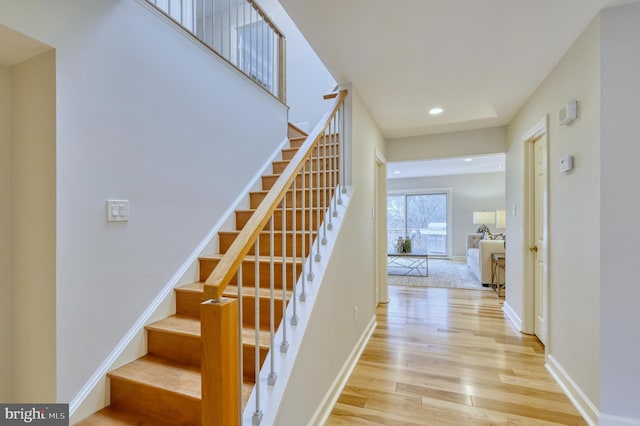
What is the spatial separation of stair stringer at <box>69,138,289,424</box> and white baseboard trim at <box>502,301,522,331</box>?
10.3 feet

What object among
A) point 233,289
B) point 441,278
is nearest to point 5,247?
point 233,289

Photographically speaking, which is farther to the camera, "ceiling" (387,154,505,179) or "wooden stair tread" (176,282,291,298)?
"ceiling" (387,154,505,179)

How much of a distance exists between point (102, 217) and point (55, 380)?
827 millimetres

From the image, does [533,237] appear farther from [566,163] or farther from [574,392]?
[574,392]

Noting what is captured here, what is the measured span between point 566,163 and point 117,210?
112 inches

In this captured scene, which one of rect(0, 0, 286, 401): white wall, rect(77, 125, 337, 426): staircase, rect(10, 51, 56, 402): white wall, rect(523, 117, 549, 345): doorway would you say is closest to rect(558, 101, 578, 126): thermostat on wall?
rect(523, 117, 549, 345): doorway

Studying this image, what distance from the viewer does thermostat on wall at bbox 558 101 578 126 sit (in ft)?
6.07

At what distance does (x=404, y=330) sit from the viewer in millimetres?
3191

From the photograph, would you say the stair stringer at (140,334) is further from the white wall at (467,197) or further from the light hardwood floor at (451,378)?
the white wall at (467,197)

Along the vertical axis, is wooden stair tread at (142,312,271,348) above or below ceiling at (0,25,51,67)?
below

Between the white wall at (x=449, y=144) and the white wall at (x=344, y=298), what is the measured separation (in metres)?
0.63

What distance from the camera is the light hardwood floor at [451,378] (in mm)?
1824

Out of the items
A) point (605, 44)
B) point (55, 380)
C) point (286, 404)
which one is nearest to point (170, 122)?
point (55, 380)

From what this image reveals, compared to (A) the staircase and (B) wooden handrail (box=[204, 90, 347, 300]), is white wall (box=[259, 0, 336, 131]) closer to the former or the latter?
(A) the staircase
